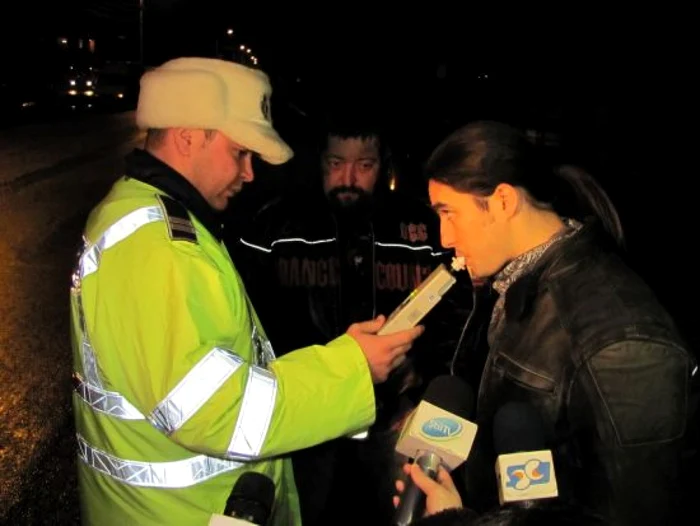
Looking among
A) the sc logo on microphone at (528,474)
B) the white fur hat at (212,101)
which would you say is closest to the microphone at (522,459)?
the sc logo on microphone at (528,474)

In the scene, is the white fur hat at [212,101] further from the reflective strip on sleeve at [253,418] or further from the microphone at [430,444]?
the microphone at [430,444]

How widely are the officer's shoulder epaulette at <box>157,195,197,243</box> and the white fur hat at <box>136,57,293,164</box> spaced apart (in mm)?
241

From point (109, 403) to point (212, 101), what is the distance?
0.87 metres

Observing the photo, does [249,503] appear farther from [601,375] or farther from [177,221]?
[601,375]

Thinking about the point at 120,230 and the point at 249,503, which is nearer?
the point at 249,503

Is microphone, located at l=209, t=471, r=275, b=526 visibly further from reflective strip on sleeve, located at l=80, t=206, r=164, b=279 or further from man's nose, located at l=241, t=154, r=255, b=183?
man's nose, located at l=241, t=154, r=255, b=183

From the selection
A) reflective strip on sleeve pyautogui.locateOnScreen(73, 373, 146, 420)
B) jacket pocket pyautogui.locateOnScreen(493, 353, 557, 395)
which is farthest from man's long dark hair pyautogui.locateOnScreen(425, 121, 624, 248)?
reflective strip on sleeve pyautogui.locateOnScreen(73, 373, 146, 420)

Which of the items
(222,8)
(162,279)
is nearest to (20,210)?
(162,279)

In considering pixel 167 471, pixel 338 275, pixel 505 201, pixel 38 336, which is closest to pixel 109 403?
pixel 167 471

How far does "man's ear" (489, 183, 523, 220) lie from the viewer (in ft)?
6.42

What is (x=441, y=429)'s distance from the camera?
1695 millimetres

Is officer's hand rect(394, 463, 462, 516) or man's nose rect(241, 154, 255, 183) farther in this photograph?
man's nose rect(241, 154, 255, 183)

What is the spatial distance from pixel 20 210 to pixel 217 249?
911 centimetres

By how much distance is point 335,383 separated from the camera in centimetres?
181
